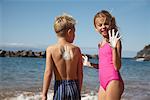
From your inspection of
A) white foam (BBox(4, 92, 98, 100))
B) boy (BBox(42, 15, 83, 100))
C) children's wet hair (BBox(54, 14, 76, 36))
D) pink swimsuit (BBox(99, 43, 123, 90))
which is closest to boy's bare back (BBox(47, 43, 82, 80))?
boy (BBox(42, 15, 83, 100))

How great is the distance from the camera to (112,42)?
8.93 ft

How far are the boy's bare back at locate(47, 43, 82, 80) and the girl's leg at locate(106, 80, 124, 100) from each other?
1.07 feet

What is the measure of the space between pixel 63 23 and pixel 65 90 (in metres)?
0.55

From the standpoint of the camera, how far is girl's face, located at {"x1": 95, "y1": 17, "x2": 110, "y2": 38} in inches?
112

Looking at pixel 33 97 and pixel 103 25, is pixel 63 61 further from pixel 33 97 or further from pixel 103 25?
pixel 33 97

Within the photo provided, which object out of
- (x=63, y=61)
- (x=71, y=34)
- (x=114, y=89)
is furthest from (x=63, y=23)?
(x=114, y=89)

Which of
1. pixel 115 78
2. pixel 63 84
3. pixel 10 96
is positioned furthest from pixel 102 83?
pixel 10 96

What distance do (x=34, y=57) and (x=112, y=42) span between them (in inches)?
959

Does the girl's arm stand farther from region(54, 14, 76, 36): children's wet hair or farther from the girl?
region(54, 14, 76, 36): children's wet hair

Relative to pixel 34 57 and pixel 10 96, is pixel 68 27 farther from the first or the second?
pixel 34 57

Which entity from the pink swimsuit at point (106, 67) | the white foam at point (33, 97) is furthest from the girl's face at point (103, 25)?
the white foam at point (33, 97)

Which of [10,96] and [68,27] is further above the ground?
[68,27]

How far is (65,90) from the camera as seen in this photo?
108 inches

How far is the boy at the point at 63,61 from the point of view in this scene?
2734mm
